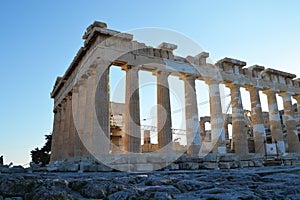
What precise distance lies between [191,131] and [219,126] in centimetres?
289

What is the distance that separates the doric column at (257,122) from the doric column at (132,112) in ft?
40.3

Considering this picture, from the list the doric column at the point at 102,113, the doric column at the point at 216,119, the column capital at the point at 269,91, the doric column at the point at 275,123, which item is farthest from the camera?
the column capital at the point at 269,91

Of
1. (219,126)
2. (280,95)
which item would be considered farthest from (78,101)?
(280,95)

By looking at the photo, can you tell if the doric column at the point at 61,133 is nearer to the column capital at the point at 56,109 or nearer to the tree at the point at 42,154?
the column capital at the point at 56,109

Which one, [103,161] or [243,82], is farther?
[243,82]

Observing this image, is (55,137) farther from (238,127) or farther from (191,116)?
(238,127)

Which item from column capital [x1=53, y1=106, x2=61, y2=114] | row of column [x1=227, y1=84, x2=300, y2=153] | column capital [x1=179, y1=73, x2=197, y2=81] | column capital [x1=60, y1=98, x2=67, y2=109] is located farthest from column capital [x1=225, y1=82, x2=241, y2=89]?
column capital [x1=53, y1=106, x2=61, y2=114]

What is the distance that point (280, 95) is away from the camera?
28.7 m

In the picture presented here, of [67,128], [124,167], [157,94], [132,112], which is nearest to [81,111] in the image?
[67,128]

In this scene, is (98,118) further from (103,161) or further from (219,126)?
(219,126)

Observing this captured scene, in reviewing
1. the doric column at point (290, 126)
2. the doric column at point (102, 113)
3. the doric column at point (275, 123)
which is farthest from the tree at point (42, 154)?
the doric column at point (290, 126)

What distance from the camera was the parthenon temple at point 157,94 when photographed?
715 inches

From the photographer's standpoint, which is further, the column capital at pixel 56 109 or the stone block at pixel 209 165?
the column capital at pixel 56 109

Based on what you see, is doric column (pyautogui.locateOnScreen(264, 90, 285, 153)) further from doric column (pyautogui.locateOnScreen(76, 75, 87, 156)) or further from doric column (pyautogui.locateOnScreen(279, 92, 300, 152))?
doric column (pyautogui.locateOnScreen(76, 75, 87, 156))
